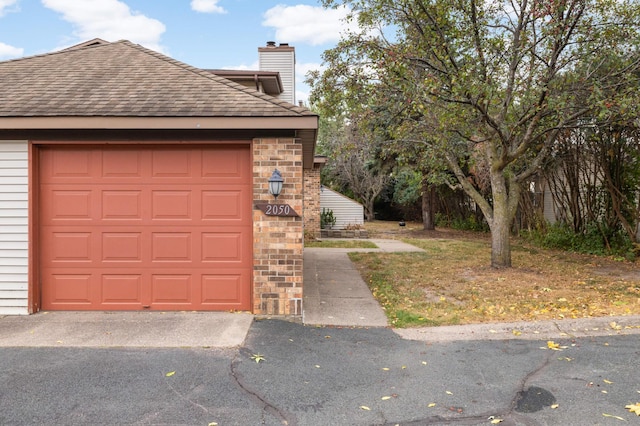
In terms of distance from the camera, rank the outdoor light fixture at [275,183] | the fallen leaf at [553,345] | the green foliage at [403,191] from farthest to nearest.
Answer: the green foliage at [403,191] → the outdoor light fixture at [275,183] → the fallen leaf at [553,345]

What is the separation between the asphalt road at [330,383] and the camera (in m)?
3.26

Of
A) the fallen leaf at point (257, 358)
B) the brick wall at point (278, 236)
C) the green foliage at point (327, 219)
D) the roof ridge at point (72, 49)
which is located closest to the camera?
the fallen leaf at point (257, 358)

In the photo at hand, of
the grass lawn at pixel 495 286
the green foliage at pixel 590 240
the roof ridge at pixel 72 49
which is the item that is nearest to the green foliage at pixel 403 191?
the green foliage at pixel 590 240

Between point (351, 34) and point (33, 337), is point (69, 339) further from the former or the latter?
point (351, 34)

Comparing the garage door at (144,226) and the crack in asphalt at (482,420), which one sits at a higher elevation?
the garage door at (144,226)

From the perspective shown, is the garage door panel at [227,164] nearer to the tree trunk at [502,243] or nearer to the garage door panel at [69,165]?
the garage door panel at [69,165]

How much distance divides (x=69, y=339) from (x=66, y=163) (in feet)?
7.83

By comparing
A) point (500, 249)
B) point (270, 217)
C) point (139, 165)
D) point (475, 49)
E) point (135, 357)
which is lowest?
point (135, 357)

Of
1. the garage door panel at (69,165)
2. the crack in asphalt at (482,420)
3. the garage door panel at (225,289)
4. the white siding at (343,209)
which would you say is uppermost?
the garage door panel at (69,165)

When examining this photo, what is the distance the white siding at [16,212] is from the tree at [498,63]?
19.3 ft

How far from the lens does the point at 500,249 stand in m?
9.57

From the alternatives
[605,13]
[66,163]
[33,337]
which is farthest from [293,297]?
[605,13]

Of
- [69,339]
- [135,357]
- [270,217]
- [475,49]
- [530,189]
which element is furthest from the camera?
[530,189]

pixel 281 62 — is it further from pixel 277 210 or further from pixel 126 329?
pixel 126 329
